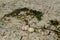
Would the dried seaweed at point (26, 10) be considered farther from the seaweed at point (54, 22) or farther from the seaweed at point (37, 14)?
the seaweed at point (54, 22)

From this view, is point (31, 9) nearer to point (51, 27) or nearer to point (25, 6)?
point (25, 6)

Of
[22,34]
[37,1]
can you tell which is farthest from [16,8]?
[22,34]

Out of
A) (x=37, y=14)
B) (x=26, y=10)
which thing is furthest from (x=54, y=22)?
(x=26, y=10)

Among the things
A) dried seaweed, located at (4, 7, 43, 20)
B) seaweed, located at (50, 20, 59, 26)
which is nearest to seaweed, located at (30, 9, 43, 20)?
dried seaweed, located at (4, 7, 43, 20)

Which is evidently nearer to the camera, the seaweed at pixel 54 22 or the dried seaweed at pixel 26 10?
the seaweed at pixel 54 22

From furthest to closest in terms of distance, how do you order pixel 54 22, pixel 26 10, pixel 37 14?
pixel 26 10 → pixel 37 14 → pixel 54 22

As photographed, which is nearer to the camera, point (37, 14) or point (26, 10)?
point (37, 14)

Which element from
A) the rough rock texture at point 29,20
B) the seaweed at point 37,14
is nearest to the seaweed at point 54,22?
the rough rock texture at point 29,20

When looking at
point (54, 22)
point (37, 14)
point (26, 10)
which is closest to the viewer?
point (54, 22)

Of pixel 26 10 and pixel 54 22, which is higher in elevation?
pixel 26 10

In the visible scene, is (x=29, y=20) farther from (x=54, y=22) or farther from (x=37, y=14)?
(x=54, y=22)
